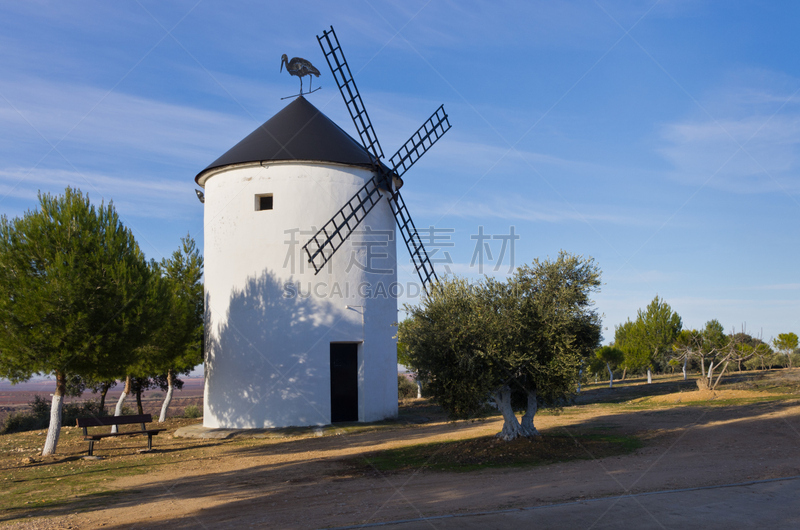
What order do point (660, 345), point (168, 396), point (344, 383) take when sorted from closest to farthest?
1. point (344, 383)
2. point (168, 396)
3. point (660, 345)

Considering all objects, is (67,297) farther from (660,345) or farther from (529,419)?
(660,345)

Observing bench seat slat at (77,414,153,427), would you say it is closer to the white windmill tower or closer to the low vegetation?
the low vegetation

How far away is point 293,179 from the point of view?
727 inches

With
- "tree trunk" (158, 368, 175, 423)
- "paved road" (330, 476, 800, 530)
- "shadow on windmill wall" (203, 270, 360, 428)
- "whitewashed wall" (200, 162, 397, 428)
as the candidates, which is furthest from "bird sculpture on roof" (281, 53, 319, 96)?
"paved road" (330, 476, 800, 530)

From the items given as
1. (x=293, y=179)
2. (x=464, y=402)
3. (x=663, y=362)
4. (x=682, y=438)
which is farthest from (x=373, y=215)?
(x=663, y=362)

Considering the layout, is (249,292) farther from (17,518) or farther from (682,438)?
(682,438)

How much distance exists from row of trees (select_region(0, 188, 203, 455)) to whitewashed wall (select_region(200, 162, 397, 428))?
3278 millimetres

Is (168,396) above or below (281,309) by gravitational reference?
below

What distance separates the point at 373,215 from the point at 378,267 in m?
1.85

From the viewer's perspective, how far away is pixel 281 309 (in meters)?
18.0

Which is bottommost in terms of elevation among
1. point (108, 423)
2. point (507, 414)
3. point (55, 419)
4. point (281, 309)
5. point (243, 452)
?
point (243, 452)

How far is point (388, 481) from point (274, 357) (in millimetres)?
8743

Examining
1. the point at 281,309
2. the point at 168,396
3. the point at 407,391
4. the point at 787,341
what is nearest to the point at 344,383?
the point at 281,309

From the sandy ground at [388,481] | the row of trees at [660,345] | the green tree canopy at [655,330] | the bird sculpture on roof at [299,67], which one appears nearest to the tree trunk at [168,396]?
the sandy ground at [388,481]
